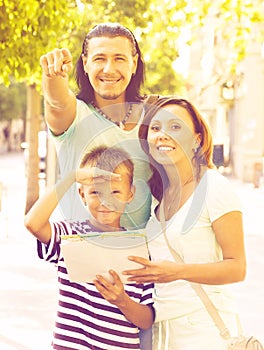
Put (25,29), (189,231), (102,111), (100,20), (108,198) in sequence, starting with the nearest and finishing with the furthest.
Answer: (189,231)
(108,198)
(102,111)
(25,29)
(100,20)

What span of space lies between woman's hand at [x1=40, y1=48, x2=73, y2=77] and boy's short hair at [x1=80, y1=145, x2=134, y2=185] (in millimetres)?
273

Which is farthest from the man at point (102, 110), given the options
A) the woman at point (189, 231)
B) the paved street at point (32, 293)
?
the paved street at point (32, 293)

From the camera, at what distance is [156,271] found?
2.96 metres

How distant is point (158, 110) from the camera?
323 centimetres

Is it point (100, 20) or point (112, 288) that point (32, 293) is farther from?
point (100, 20)

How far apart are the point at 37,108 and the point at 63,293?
52.4 ft

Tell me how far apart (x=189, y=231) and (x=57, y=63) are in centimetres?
64

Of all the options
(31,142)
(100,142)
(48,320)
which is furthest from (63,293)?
(31,142)

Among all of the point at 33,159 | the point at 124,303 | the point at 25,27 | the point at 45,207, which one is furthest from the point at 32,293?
the point at 33,159

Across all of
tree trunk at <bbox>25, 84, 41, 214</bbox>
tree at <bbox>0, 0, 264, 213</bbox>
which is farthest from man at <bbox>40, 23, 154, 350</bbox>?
tree trunk at <bbox>25, 84, 41, 214</bbox>

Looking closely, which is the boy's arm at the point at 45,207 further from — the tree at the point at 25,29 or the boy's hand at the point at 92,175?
the tree at the point at 25,29

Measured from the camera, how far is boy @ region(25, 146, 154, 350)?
319cm

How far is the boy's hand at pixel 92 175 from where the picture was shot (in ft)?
10.3

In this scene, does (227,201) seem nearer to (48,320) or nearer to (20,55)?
(48,320)
